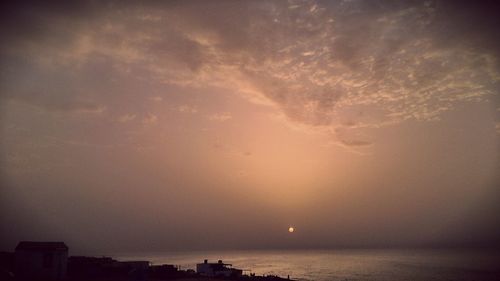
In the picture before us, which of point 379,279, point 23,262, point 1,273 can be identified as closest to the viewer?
point 1,273

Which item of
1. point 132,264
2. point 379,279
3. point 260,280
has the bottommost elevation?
point 379,279

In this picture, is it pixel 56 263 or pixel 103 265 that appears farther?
pixel 103 265

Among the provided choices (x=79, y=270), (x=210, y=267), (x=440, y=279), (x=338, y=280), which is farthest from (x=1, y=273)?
(x=440, y=279)

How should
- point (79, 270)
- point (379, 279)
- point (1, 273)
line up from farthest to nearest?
point (379, 279), point (79, 270), point (1, 273)

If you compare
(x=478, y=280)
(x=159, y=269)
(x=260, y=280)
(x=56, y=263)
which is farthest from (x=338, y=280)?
(x=56, y=263)

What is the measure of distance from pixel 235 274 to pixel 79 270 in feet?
91.9

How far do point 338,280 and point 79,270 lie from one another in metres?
82.7

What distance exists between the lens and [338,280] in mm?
111188

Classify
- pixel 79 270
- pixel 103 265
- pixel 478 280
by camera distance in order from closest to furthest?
pixel 79 270 < pixel 103 265 < pixel 478 280

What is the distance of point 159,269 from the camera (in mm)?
57594

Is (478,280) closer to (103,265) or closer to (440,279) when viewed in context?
(440,279)

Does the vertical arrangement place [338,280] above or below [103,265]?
below

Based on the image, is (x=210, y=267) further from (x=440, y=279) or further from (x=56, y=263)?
(x=440, y=279)

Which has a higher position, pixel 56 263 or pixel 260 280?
pixel 56 263
